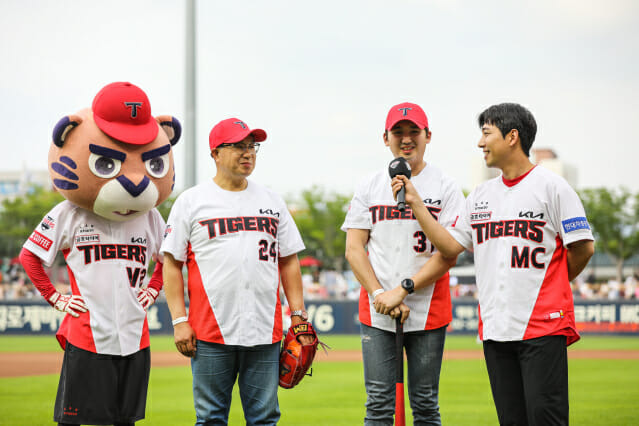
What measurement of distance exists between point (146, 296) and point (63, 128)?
128 cm

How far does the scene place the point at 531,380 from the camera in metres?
3.96

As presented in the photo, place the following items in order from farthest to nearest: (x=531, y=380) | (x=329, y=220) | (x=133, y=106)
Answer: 1. (x=329, y=220)
2. (x=133, y=106)
3. (x=531, y=380)

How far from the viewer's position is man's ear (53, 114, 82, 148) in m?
4.66

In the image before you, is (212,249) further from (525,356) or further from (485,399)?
(485,399)

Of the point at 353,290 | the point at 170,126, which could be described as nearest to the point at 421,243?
the point at 170,126

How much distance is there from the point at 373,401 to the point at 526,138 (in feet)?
6.17

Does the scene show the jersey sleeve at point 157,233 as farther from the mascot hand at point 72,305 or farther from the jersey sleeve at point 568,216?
the jersey sleeve at point 568,216

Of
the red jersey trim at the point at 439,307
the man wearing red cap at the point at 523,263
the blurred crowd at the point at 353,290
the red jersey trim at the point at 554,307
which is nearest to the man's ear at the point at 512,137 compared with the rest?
the man wearing red cap at the point at 523,263

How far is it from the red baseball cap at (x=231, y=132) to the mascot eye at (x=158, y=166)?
20.4 inches

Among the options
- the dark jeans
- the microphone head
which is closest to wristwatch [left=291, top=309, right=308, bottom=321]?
the microphone head

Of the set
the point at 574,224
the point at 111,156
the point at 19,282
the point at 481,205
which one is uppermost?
the point at 111,156

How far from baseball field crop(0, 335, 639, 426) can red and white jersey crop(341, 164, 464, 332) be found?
356cm

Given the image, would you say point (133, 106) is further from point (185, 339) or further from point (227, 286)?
point (185, 339)

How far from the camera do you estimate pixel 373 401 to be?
14.6ft
